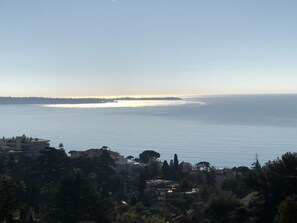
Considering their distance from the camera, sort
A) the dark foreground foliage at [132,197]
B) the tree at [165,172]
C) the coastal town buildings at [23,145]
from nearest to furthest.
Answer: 1. the dark foreground foliage at [132,197]
2. the tree at [165,172]
3. the coastal town buildings at [23,145]

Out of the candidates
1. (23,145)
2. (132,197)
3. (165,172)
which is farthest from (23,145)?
(132,197)

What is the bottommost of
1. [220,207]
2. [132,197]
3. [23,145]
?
[132,197]

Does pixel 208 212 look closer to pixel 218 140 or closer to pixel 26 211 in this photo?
pixel 26 211

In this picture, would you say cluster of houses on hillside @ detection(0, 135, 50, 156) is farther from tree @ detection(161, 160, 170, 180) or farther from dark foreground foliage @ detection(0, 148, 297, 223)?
tree @ detection(161, 160, 170, 180)

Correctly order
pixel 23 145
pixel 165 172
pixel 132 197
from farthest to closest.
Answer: pixel 23 145, pixel 165 172, pixel 132 197

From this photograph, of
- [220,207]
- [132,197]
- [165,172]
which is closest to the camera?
[220,207]

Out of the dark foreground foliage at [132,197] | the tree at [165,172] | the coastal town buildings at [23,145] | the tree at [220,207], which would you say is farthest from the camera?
the coastal town buildings at [23,145]

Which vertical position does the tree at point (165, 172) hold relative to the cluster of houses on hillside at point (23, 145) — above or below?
below

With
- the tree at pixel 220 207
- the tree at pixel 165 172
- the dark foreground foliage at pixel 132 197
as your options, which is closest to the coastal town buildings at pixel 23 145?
the dark foreground foliage at pixel 132 197

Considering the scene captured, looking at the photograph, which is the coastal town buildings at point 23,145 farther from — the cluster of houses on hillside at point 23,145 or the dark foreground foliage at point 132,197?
the dark foreground foliage at point 132,197

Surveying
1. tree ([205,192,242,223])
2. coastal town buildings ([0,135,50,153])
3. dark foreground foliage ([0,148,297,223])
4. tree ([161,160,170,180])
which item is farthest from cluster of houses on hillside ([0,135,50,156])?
tree ([205,192,242,223])

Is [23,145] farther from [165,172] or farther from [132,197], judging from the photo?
[132,197]
